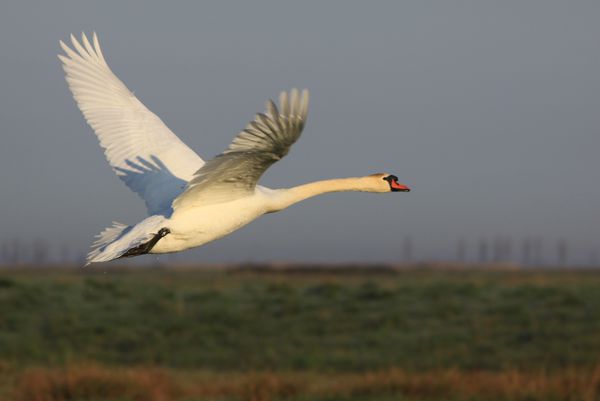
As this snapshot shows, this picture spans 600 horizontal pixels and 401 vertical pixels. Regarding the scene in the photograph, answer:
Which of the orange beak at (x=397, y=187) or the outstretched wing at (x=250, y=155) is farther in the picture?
the orange beak at (x=397, y=187)

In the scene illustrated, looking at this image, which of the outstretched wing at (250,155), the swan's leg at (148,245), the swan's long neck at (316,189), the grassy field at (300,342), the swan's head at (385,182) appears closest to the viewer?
the outstretched wing at (250,155)

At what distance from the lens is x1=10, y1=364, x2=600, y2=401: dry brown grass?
53.7 ft

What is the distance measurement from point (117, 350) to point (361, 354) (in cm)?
523

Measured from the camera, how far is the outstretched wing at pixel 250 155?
19.0 ft

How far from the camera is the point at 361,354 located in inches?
912

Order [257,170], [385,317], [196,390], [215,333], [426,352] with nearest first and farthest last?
1. [257,170]
2. [196,390]
3. [426,352]
4. [215,333]
5. [385,317]

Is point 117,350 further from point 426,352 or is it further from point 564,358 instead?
point 564,358

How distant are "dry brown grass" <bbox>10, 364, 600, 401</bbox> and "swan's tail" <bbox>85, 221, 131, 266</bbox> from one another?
8.96m

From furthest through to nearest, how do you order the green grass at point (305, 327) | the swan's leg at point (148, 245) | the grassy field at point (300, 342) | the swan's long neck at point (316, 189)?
1. the green grass at point (305, 327)
2. the grassy field at point (300, 342)
3. the swan's long neck at point (316, 189)
4. the swan's leg at point (148, 245)

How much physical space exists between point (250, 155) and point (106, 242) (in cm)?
149

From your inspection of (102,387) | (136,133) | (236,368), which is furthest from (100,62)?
(236,368)

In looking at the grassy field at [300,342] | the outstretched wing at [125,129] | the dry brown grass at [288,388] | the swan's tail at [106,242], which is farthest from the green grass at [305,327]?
the swan's tail at [106,242]

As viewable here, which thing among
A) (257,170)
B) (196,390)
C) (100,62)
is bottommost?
(196,390)

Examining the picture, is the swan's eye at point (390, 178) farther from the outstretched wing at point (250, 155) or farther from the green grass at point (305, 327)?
the green grass at point (305, 327)
